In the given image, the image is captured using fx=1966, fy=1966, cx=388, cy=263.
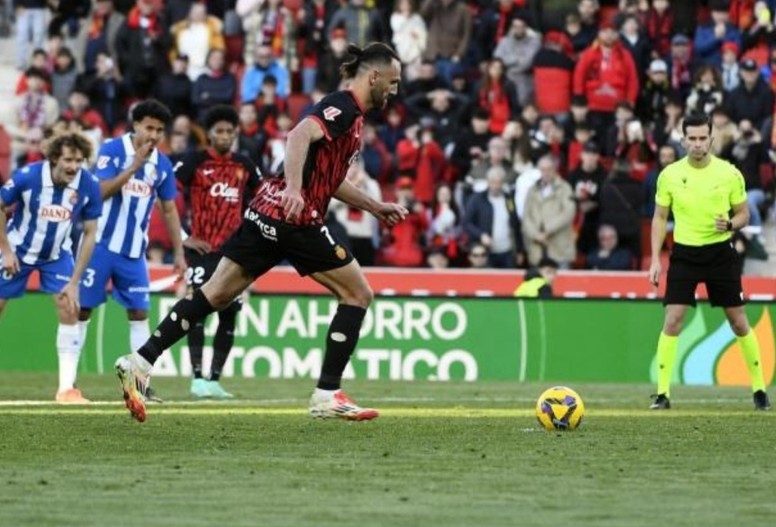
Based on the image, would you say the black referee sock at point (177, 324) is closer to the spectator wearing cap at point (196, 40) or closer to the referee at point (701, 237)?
the referee at point (701, 237)

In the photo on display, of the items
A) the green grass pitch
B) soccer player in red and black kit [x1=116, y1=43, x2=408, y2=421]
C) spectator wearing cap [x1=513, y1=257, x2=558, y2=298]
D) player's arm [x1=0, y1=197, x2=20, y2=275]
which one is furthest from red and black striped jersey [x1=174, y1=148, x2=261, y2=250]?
spectator wearing cap [x1=513, y1=257, x2=558, y2=298]

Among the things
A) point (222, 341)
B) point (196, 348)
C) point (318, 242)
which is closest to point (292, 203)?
point (318, 242)

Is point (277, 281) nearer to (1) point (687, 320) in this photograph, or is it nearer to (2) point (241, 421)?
(1) point (687, 320)

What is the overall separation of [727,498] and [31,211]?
28.1ft

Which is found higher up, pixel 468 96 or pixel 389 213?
pixel 468 96

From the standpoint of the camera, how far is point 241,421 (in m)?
13.4

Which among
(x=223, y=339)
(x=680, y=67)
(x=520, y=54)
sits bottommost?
(x=223, y=339)

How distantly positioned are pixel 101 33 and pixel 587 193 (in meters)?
8.03

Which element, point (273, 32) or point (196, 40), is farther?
point (196, 40)

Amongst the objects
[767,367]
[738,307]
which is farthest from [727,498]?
[767,367]

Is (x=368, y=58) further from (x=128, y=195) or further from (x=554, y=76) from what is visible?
(x=554, y=76)

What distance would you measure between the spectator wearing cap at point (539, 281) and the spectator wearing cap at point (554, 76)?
3608 millimetres

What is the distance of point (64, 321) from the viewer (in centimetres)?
1650

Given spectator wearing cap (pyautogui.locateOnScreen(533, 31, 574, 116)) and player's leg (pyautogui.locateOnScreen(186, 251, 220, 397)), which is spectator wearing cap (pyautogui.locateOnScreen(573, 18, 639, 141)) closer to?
spectator wearing cap (pyautogui.locateOnScreen(533, 31, 574, 116))
